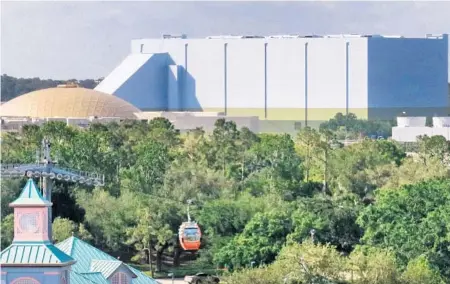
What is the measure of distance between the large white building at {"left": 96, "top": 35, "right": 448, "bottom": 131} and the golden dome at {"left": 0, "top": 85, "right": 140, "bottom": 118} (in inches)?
447

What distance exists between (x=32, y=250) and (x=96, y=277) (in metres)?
6.99

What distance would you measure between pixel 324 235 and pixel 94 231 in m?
6.35

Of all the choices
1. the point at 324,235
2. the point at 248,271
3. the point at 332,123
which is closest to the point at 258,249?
the point at 324,235

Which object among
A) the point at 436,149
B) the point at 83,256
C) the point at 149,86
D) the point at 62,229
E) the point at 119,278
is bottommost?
the point at 119,278

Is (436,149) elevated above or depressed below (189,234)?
above

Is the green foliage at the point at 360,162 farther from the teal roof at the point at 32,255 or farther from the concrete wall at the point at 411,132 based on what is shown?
the teal roof at the point at 32,255

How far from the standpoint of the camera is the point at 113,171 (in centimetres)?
6425

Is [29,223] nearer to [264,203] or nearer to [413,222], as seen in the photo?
[413,222]

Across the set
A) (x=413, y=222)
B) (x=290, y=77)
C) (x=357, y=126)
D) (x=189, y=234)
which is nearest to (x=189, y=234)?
(x=189, y=234)

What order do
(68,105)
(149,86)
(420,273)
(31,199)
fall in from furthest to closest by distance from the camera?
(149,86)
(68,105)
(420,273)
(31,199)

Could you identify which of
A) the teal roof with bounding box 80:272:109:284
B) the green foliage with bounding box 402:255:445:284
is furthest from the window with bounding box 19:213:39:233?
the green foliage with bounding box 402:255:445:284

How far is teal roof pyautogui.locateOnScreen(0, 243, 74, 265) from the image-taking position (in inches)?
1118

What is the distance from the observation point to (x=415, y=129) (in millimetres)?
102750

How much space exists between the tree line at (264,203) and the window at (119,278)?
4.02 m
